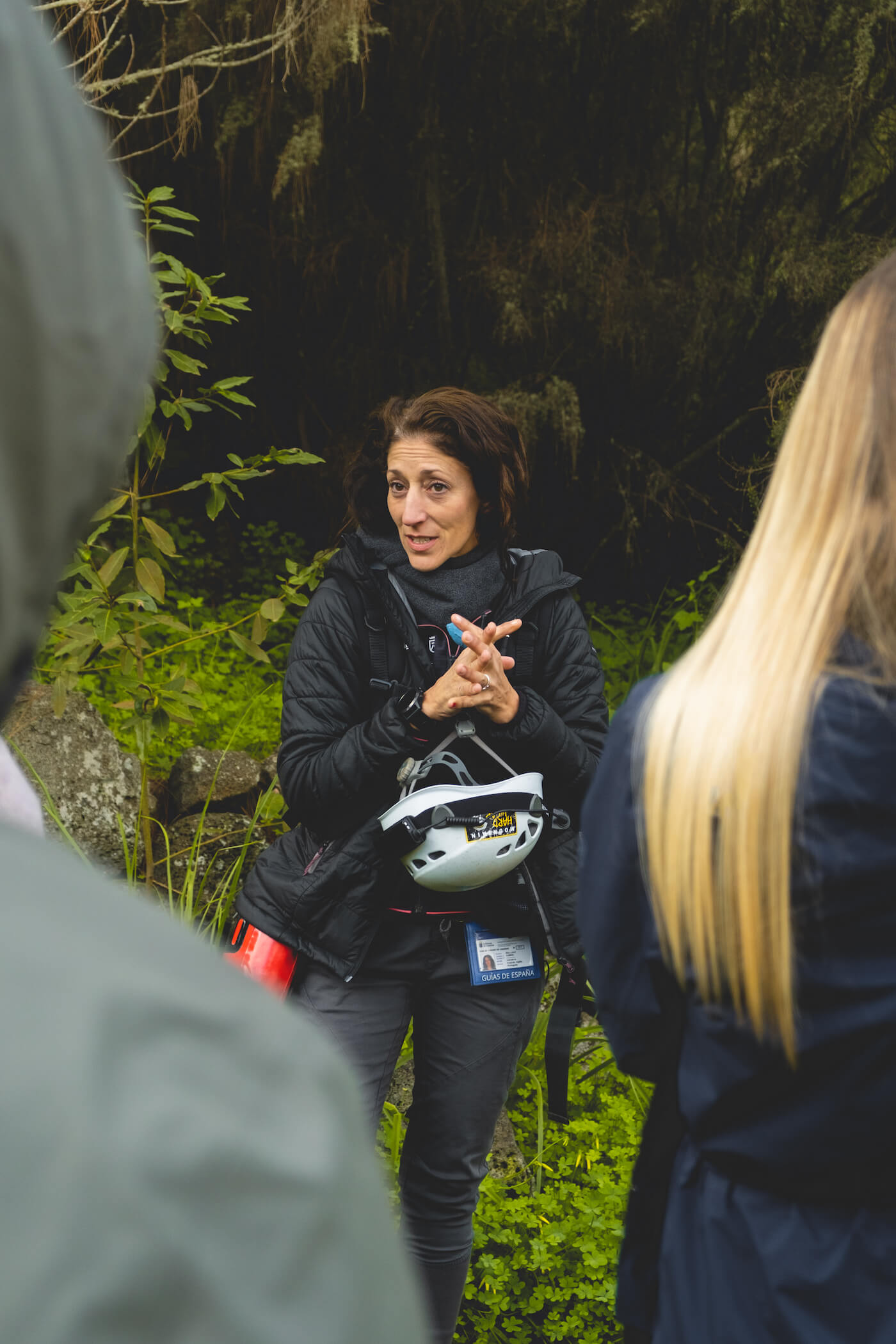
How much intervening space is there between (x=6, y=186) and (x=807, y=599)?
893 mm

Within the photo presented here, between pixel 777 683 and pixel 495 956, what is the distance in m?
1.26

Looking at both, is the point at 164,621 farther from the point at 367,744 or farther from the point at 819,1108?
the point at 819,1108

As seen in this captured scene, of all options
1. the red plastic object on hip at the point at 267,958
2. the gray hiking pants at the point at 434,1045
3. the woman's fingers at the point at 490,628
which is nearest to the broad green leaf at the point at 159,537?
the woman's fingers at the point at 490,628

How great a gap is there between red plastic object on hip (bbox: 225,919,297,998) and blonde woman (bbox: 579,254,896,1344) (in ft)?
3.79

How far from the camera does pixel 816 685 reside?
1.07 m

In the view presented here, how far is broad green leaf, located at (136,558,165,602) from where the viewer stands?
300cm

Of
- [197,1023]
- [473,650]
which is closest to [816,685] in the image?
[197,1023]

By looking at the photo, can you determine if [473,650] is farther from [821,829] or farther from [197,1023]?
[197,1023]

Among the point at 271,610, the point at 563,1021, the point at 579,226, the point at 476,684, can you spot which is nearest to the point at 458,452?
the point at 476,684

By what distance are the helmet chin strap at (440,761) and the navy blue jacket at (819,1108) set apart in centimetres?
104

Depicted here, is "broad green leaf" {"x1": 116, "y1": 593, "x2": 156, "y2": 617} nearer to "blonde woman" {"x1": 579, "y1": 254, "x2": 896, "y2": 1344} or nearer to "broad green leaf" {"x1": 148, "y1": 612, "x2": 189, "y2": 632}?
"broad green leaf" {"x1": 148, "y1": 612, "x2": 189, "y2": 632}

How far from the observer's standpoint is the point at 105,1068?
370 mm

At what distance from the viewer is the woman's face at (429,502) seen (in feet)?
7.76

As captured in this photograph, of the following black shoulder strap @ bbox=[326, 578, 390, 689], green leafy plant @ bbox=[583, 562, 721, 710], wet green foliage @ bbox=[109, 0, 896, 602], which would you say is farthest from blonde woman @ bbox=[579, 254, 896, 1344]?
wet green foliage @ bbox=[109, 0, 896, 602]
